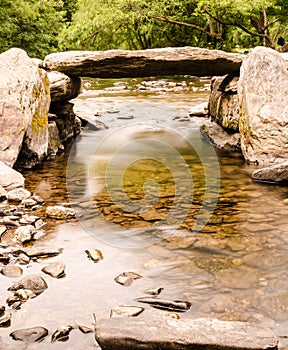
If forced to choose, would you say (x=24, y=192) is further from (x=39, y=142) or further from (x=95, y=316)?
(x=95, y=316)

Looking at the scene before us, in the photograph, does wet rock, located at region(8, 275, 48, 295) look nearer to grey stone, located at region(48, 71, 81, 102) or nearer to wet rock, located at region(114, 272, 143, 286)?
wet rock, located at region(114, 272, 143, 286)

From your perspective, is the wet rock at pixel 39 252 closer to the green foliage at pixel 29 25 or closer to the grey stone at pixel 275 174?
the grey stone at pixel 275 174

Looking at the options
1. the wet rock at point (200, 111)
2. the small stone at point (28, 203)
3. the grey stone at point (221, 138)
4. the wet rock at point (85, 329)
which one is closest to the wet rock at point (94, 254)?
the wet rock at point (85, 329)

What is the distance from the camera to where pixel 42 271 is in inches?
147

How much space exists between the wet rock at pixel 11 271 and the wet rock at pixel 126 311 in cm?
96

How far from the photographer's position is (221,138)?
29.3ft

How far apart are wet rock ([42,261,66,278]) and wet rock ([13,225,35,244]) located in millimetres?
597

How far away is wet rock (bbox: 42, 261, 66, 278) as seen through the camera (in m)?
3.70

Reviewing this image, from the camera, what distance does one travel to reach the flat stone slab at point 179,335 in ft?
8.31

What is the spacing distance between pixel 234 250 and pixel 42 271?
175 centimetres

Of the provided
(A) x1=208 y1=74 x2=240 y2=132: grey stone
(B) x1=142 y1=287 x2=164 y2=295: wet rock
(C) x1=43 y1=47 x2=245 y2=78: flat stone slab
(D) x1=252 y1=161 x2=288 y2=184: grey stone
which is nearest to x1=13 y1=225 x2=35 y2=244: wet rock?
(B) x1=142 y1=287 x2=164 y2=295: wet rock

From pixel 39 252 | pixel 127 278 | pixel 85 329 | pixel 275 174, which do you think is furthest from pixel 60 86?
pixel 85 329

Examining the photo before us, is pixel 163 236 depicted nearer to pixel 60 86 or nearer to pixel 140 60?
pixel 140 60

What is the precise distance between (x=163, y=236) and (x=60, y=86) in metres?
5.05
